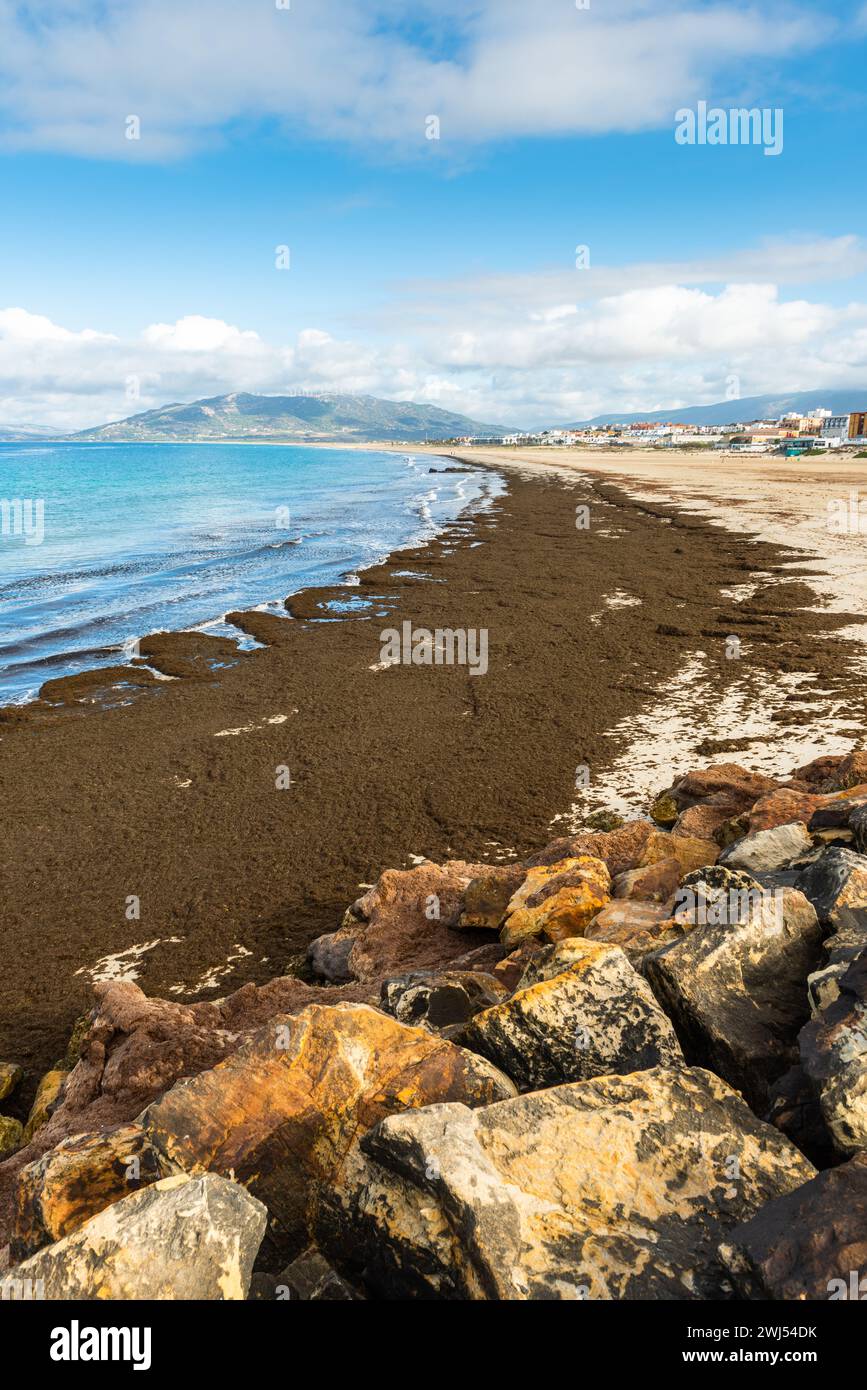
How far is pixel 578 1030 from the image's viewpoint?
13.7 ft

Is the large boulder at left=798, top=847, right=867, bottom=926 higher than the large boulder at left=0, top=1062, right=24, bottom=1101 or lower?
higher

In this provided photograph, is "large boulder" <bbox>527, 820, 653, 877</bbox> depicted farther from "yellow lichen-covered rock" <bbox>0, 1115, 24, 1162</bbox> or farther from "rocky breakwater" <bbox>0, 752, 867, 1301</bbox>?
"yellow lichen-covered rock" <bbox>0, 1115, 24, 1162</bbox>

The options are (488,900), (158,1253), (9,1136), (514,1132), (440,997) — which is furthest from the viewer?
(488,900)

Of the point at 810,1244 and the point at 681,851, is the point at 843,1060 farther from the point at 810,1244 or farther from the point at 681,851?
the point at 681,851

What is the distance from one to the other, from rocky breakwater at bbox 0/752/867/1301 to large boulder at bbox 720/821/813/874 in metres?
0.43

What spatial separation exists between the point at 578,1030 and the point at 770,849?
2894 mm

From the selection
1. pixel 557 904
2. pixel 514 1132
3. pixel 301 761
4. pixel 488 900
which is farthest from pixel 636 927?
pixel 301 761

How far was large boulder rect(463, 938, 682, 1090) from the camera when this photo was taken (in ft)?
13.6

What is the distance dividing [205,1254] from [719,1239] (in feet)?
6.84

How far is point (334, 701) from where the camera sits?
15250 mm

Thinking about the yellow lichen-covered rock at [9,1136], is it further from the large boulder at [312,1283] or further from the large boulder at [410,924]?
the large boulder at [312,1283]

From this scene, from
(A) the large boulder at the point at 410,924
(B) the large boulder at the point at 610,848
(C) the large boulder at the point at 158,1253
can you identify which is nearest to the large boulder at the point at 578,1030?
(C) the large boulder at the point at 158,1253

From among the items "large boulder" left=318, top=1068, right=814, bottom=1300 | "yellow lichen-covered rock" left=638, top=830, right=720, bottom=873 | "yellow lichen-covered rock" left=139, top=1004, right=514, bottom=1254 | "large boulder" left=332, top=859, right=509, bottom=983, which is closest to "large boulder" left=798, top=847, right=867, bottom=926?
"large boulder" left=318, top=1068, right=814, bottom=1300
